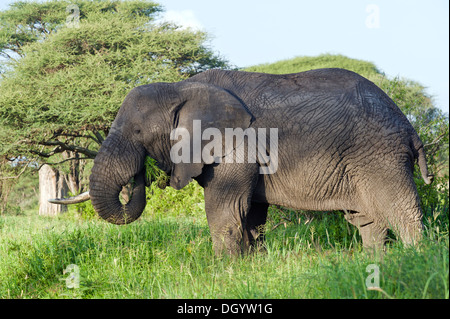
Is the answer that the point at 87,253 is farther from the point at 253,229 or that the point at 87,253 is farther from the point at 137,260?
the point at 253,229

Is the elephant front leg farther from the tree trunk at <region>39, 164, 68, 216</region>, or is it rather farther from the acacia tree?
the tree trunk at <region>39, 164, 68, 216</region>

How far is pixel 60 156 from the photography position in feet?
66.1

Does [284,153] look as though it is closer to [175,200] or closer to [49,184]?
[175,200]

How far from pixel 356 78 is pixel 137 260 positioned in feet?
9.40

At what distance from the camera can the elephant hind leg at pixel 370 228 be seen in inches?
217

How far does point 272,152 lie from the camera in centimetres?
534

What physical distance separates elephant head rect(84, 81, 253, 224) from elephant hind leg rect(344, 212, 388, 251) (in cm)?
152

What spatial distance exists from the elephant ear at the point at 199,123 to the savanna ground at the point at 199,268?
77 cm

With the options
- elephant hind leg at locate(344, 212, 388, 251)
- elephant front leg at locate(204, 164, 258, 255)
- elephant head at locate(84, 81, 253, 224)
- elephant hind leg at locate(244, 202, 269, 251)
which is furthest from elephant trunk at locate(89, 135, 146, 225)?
elephant hind leg at locate(344, 212, 388, 251)

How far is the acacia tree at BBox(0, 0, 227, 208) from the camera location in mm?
15492

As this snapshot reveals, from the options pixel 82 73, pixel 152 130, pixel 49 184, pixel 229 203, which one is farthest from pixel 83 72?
pixel 229 203

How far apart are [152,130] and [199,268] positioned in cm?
139

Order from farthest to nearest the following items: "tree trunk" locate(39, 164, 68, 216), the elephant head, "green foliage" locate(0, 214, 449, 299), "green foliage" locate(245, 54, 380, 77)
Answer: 1. "green foliage" locate(245, 54, 380, 77)
2. "tree trunk" locate(39, 164, 68, 216)
3. the elephant head
4. "green foliage" locate(0, 214, 449, 299)
